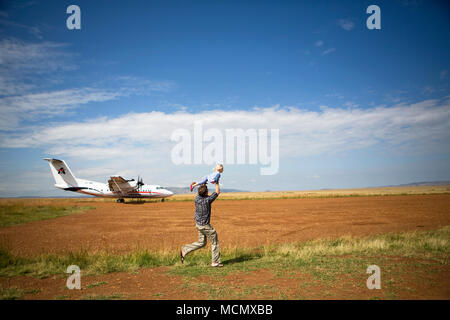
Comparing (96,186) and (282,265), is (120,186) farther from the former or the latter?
(282,265)

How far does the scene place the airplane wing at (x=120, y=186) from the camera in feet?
142

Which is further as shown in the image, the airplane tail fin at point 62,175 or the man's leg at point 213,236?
the airplane tail fin at point 62,175

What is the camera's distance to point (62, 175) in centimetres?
4591

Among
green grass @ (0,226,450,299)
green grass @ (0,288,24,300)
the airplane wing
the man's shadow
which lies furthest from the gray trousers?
the airplane wing

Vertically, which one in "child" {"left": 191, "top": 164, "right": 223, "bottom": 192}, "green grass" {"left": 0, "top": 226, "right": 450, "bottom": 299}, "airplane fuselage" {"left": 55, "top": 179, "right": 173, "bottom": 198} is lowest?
"airplane fuselage" {"left": 55, "top": 179, "right": 173, "bottom": 198}

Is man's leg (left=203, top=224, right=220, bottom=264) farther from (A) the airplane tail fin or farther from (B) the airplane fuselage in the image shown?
(A) the airplane tail fin

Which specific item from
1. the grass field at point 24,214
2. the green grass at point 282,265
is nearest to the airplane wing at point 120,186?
the grass field at point 24,214

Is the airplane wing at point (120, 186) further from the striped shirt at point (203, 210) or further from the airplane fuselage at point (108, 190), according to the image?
the striped shirt at point (203, 210)

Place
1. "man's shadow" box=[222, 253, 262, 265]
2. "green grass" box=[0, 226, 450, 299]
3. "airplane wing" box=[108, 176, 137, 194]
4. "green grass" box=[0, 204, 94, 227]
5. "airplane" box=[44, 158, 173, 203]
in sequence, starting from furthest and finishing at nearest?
1. "airplane" box=[44, 158, 173, 203]
2. "airplane wing" box=[108, 176, 137, 194]
3. "green grass" box=[0, 204, 94, 227]
4. "man's shadow" box=[222, 253, 262, 265]
5. "green grass" box=[0, 226, 450, 299]

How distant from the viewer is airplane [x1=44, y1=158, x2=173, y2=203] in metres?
45.5

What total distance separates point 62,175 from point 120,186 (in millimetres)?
10581

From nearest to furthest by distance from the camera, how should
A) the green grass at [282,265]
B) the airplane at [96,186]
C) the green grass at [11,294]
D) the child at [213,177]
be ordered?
the green grass at [11,294] → the green grass at [282,265] → the child at [213,177] → the airplane at [96,186]

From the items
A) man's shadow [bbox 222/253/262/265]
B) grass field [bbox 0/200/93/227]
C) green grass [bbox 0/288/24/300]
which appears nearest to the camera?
green grass [bbox 0/288/24/300]
